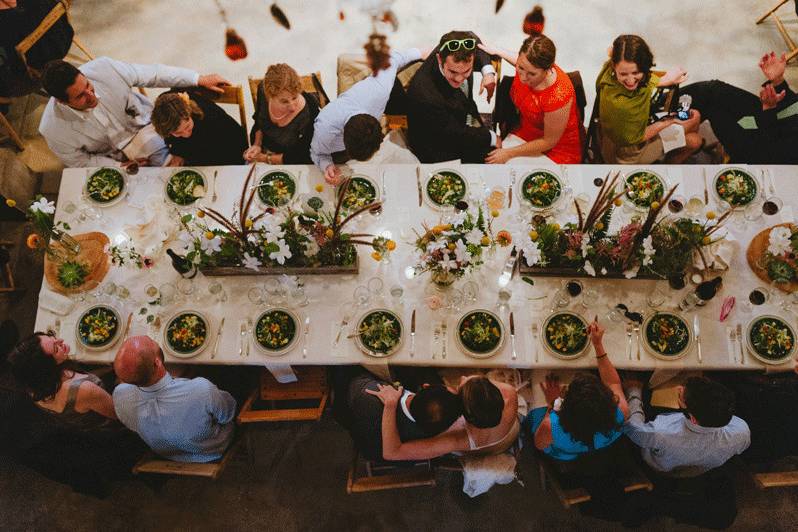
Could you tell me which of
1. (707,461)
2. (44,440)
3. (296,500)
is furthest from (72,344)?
(707,461)

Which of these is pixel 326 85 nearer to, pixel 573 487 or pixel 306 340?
pixel 306 340

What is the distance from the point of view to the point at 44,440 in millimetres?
2713

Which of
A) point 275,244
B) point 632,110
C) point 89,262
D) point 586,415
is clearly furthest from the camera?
point 632,110

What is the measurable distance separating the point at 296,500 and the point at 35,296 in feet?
8.11

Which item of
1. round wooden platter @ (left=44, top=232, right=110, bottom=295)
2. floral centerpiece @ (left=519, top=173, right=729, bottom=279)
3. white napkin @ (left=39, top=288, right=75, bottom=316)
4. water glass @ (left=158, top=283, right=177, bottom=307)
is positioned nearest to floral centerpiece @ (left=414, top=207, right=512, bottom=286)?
floral centerpiece @ (left=519, top=173, right=729, bottom=279)

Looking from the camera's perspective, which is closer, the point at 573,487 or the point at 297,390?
the point at 573,487

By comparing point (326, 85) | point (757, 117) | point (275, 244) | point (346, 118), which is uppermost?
point (757, 117)

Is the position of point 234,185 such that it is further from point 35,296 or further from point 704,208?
point 704,208

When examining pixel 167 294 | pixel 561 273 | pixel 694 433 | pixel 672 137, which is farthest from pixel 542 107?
pixel 167 294

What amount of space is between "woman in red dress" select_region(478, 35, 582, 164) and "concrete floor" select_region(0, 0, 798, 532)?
144 cm

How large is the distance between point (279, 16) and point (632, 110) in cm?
339

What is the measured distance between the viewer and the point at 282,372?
2.90m

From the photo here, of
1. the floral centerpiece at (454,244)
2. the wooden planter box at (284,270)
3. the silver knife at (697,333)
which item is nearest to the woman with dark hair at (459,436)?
the floral centerpiece at (454,244)

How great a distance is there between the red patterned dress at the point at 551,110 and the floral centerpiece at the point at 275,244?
1.25 meters
